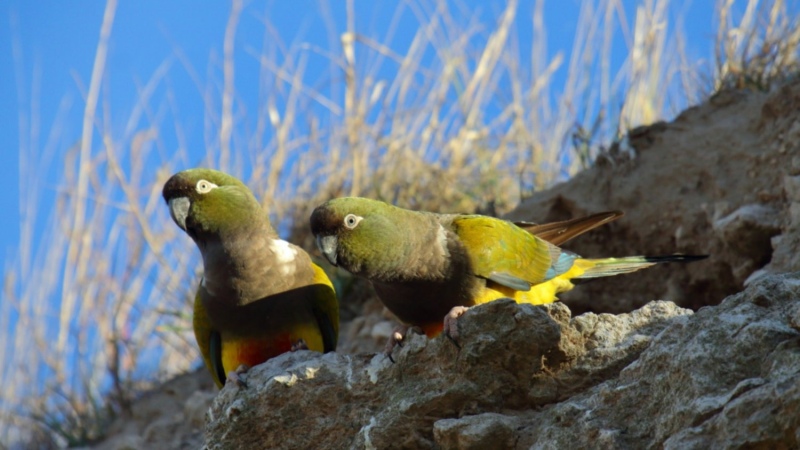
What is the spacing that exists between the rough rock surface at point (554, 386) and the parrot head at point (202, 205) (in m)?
1.22

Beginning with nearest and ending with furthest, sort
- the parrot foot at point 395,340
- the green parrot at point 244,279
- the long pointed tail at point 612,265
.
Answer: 1. the parrot foot at point 395,340
2. the green parrot at point 244,279
3. the long pointed tail at point 612,265

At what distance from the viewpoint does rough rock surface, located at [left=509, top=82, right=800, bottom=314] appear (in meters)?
6.07

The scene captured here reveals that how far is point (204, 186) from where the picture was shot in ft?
17.9

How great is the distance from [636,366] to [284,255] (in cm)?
266

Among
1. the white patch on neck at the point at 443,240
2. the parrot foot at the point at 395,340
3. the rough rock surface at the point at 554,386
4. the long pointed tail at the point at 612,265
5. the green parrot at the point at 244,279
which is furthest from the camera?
the long pointed tail at the point at 612,265

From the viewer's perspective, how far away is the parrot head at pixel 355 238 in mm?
4836

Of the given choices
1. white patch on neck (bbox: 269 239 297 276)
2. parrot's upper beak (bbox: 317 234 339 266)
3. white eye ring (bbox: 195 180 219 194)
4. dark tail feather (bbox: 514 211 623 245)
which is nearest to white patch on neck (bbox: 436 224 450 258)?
parrot's upper beak (bbox: 317 234 339 266)

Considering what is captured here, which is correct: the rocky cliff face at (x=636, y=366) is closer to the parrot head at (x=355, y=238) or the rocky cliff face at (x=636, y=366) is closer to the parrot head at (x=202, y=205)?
the parrot head at (x=355, y=238)

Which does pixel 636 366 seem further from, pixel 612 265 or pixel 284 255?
pixel 284 255

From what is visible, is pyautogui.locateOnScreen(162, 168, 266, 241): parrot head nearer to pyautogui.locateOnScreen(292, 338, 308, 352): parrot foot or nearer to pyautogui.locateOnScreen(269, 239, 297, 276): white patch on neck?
pyautogui.locateOnScreen(269, 239, 297, 276): white patch on neck

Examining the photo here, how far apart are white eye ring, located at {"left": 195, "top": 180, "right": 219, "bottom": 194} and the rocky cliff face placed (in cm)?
136

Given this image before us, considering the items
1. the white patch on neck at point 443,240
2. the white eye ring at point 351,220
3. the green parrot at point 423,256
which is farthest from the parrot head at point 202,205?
the white patch on neck at point 443,240

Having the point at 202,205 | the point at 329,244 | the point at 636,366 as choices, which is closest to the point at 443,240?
the point at 329,244

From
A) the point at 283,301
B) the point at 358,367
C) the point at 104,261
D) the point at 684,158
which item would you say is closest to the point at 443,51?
the point at 684,158
